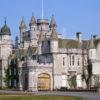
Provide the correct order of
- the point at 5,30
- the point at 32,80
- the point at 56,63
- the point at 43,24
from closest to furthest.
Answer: the point at 32,80, the point at 56,63, the point at 43,24, the point at 5,30

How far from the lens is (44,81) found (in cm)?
9431

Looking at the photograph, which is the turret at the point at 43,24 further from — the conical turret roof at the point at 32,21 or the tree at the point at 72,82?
the tree at the point at 72,82

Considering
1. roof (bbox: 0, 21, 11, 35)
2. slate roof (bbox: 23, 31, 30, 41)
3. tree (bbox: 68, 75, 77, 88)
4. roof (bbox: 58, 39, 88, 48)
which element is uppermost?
roof (bbox: 0, 21, 11, 35)

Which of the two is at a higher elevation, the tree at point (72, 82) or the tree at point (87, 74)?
the tree at point (87, 74)

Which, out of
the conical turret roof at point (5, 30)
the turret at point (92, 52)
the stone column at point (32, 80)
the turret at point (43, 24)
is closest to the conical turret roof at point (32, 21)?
the turret at point (43, 24)

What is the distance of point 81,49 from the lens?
318 ft

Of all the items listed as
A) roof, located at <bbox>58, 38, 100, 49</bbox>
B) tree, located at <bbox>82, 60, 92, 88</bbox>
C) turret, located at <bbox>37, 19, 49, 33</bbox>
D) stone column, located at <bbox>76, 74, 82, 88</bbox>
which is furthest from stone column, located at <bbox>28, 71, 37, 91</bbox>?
turret, located at <bbox>37, 19, 49, 33</bbox>

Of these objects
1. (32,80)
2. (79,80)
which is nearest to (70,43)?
(79,80)

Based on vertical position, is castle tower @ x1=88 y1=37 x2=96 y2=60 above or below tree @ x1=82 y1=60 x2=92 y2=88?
above

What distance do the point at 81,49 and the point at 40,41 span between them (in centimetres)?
938

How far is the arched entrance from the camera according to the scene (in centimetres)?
9394

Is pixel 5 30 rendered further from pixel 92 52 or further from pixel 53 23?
pixel 92 52

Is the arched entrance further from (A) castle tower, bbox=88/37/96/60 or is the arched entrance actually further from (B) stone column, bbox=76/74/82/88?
(A) castle tower, bbox=88/37/96/60

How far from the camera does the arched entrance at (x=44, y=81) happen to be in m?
93.9
